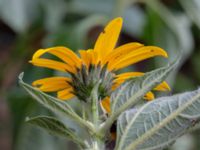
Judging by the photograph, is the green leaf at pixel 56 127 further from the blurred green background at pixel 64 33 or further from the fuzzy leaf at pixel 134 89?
the blurred green background at pixel 64 33

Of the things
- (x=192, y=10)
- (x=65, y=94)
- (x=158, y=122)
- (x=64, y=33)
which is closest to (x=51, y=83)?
(x=65, y=94)

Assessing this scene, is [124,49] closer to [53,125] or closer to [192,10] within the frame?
[53,125]

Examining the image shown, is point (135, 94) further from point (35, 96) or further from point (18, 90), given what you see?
point (18, 90)

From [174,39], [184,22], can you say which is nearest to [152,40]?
[174,39]

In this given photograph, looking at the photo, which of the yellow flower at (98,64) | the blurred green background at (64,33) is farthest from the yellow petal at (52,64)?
the blurred green background at (64,33)

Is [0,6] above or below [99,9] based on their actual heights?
above

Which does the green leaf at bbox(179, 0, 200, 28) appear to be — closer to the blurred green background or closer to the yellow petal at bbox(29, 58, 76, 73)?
the blurred green background
